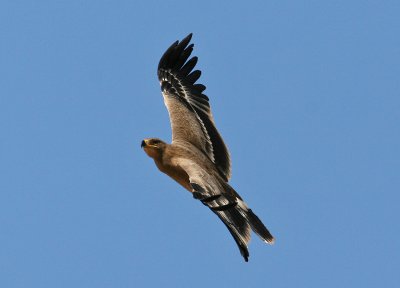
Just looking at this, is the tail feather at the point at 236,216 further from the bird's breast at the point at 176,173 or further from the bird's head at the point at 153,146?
the bird's head at the point at 153,146

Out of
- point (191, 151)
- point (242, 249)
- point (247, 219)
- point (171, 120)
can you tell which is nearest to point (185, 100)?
point (171, 120)

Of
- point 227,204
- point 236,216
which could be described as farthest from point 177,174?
point 227,204

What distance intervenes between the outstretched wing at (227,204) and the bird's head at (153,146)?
50 centimetres

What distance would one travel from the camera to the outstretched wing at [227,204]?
14.7 meters

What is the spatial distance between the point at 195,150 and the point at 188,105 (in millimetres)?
1677

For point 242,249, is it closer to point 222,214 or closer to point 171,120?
point 222,214

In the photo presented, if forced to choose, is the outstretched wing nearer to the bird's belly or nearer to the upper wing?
the bird's belly

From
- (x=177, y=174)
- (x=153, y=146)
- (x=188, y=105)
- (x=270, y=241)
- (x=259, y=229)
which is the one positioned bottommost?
(x=270, y=241)

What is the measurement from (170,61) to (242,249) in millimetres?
6917

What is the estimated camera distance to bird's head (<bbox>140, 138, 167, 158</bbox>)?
17.5m

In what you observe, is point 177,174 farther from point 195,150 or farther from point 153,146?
point 195,150

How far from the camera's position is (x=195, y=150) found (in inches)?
719

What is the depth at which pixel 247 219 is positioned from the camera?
16266 mm

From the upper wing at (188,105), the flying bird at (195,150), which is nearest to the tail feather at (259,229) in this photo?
the flying bird at (195,150)
